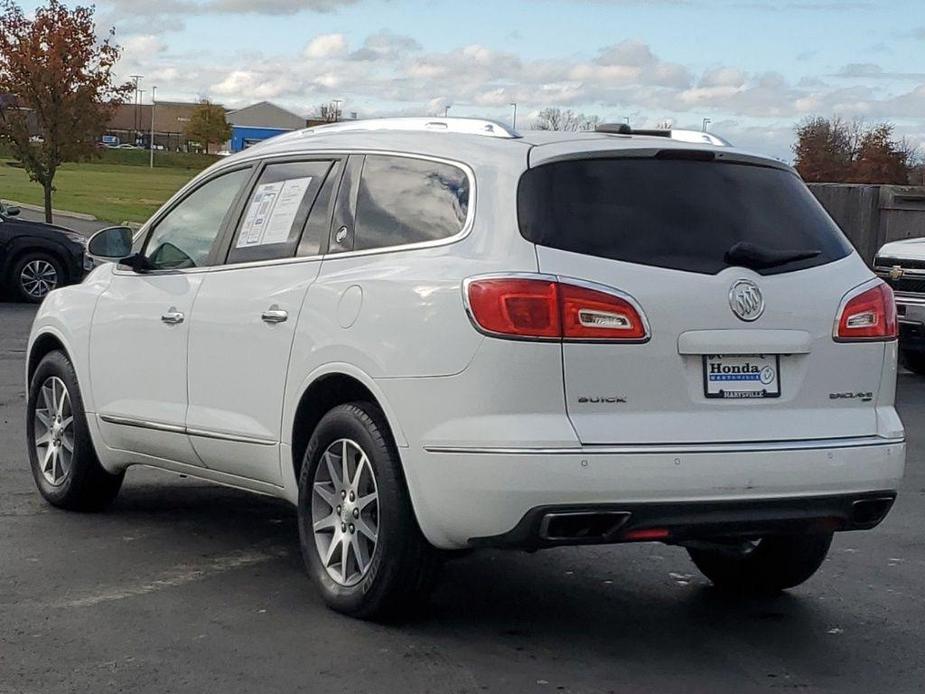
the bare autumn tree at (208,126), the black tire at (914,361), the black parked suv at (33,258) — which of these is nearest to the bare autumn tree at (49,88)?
the black parked suv at (33,258)

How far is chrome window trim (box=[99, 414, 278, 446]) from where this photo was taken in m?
6.28

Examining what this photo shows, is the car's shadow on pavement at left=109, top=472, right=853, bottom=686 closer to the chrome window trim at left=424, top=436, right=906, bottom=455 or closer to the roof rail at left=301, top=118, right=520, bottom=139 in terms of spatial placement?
the chrome window trim at left=424, top=436, right=906, bottom=455

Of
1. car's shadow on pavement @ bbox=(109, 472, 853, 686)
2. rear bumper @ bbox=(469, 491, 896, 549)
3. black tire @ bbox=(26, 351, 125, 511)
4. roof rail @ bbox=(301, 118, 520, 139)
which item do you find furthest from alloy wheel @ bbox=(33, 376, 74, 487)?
rear bumper @ bbox=(469, 491, 896, 549)

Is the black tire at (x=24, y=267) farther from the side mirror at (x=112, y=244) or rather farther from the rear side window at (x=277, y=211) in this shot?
the rear side window at (x=277, y=211)

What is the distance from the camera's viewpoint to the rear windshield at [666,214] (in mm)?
5277

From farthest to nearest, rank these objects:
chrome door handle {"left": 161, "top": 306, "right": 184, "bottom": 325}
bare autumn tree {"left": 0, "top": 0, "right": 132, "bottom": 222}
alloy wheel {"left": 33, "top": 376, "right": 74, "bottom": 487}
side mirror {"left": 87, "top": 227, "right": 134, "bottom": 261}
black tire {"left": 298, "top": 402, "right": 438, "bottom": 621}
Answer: bare autumn tree {"left": 0, "top": 0, "right": 132, "bottom": 222}, alloy wheel {"left": 33, "top": 376, "right": 74, "bottom": 487}, side mirror {"left": 87, "top": 227, "right": 134, "bottom": 261}, chrome door handle {"left": 161, "top": 306, "right": 184, "bottom": 325}, black tire {"left": 298, "top": 402, "right": 438, "bottom": 621}

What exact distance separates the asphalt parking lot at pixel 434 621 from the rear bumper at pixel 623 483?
19.9 inches

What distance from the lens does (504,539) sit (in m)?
5.12

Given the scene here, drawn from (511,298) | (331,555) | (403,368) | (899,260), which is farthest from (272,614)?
(899,260)

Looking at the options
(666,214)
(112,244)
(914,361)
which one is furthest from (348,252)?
(914,361)

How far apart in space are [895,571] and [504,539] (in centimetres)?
257

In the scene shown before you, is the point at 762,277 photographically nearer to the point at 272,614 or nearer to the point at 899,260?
the point at 272,614

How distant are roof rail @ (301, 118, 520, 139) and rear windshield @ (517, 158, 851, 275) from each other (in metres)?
0.43

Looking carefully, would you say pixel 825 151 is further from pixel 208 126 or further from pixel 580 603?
pixel 208 126
